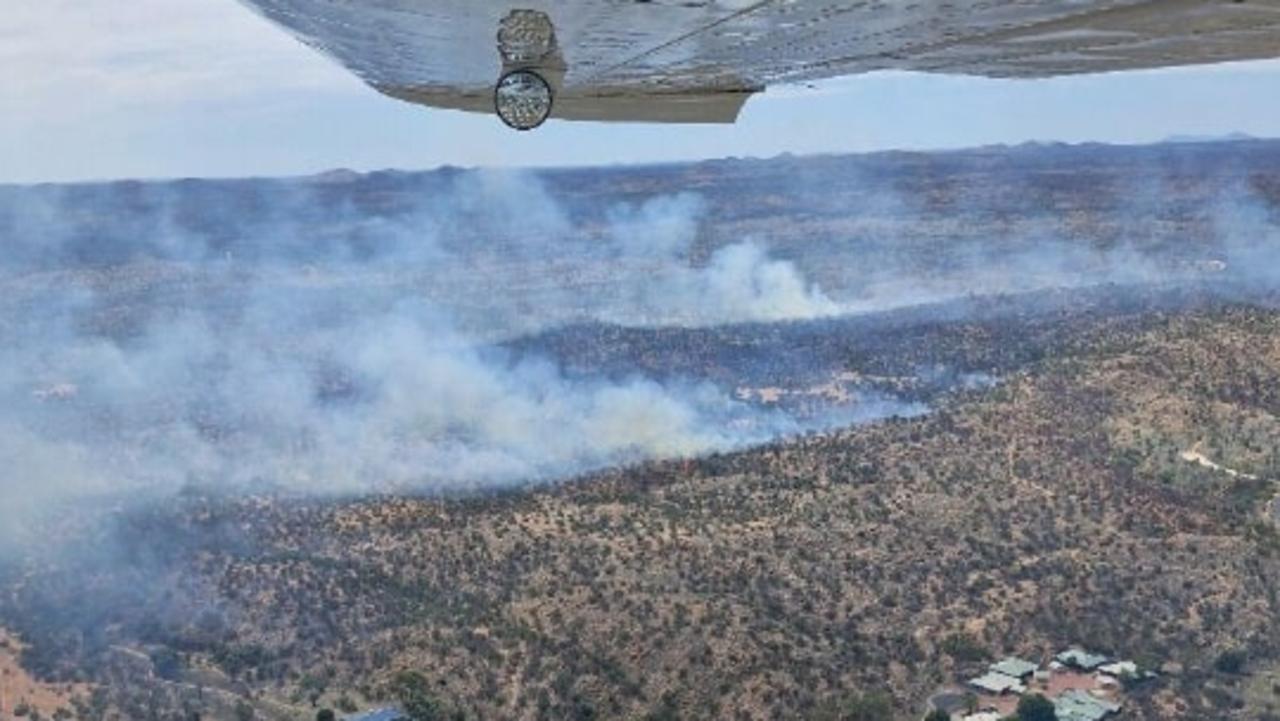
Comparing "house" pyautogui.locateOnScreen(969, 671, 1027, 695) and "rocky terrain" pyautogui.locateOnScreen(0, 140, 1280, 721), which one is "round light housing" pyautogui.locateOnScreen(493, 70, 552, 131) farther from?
"house" pyautogui.locateOnScreen(969, 671, 1027, 695)

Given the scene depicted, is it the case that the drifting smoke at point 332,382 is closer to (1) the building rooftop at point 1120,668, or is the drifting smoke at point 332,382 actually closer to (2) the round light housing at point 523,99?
(1) the building rooftop at point 1120,668

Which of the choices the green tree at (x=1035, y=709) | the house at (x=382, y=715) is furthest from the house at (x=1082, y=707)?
the house at (x=382, y=715)

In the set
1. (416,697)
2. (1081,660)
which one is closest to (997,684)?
(1081,660)

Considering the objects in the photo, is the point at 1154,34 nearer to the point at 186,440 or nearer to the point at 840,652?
the point at 840,652

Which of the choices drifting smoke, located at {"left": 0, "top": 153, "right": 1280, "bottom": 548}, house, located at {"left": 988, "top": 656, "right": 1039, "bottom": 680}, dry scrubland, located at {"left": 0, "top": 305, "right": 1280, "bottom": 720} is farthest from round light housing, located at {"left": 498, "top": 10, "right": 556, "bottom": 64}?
drifting smoke, located at {"left": 0, "top": 153, "right": 1280, "bottom": 548}

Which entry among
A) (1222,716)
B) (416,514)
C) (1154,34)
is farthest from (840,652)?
(1154,34)
